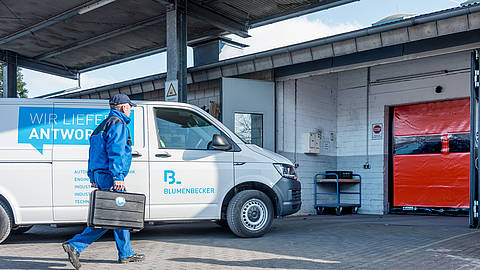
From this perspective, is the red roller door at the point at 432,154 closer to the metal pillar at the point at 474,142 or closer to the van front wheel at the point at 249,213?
the metal pillar at the point at 474,142

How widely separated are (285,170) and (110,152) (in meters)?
3.51

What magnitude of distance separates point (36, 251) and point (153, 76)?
8.36 meters

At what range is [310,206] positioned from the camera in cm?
1330

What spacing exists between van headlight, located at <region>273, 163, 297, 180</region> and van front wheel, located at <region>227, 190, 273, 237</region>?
0.47m

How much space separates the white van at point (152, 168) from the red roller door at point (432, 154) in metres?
6.10

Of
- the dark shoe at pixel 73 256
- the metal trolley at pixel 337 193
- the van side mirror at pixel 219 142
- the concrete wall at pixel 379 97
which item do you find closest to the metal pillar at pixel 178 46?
the van side mirror at pixel 219 142

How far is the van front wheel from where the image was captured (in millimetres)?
7535

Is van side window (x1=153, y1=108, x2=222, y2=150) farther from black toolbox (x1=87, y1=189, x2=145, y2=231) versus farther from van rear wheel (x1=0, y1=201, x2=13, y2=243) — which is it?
van rear wheel (x1=0, y1=201, x2=13, y2=243)

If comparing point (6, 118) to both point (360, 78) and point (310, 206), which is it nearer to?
point (310, 206)

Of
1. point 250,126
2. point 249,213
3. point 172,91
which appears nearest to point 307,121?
point 250,126

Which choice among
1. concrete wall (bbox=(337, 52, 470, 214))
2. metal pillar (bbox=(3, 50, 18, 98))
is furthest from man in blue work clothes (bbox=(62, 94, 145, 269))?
metal pillar (bbox=(3, 50, 18, 98))

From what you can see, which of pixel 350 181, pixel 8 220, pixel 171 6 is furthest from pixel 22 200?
pixel 350 181

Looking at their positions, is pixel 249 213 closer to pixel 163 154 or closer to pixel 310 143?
pixel 163 154

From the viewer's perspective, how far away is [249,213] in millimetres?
7652
